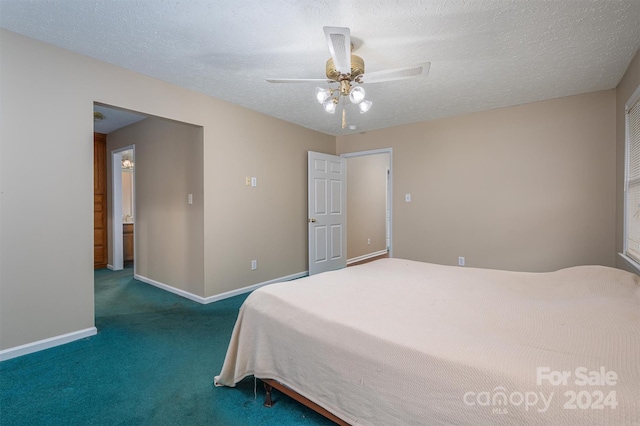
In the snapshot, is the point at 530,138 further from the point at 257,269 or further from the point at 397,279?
the point at 257,269

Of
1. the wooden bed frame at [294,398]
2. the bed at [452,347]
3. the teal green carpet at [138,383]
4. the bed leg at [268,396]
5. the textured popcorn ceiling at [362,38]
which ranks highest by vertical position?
the textured popcorn ceiling at [362,38]

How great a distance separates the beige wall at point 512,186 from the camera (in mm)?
3193

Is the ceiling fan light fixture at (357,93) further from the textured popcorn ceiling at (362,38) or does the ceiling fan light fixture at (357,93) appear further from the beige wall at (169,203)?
the beige wall at (169,203)

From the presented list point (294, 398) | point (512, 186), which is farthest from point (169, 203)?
point (512, 186)

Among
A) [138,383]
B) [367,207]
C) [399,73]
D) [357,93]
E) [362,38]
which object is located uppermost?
[362,38]

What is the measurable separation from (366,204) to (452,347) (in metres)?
5.24

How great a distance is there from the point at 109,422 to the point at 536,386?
1.92 m

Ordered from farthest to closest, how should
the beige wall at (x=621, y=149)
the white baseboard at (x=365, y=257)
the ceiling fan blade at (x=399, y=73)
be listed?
the white baseboard at (x=365, y=257) → the beige wall at (x=621, y=149) → the ceiling fan blade at (x=399, y=73)

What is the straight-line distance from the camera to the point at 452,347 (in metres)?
1.10

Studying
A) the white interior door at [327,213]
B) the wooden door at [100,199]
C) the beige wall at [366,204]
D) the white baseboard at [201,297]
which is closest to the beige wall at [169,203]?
the white baseboard at [201,297]

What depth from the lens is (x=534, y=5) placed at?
5.89 feet

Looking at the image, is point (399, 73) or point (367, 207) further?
point (367, 207)

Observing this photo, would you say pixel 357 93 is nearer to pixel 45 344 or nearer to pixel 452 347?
pixel 452 347

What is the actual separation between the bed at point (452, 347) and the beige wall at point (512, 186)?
5.85 ft
